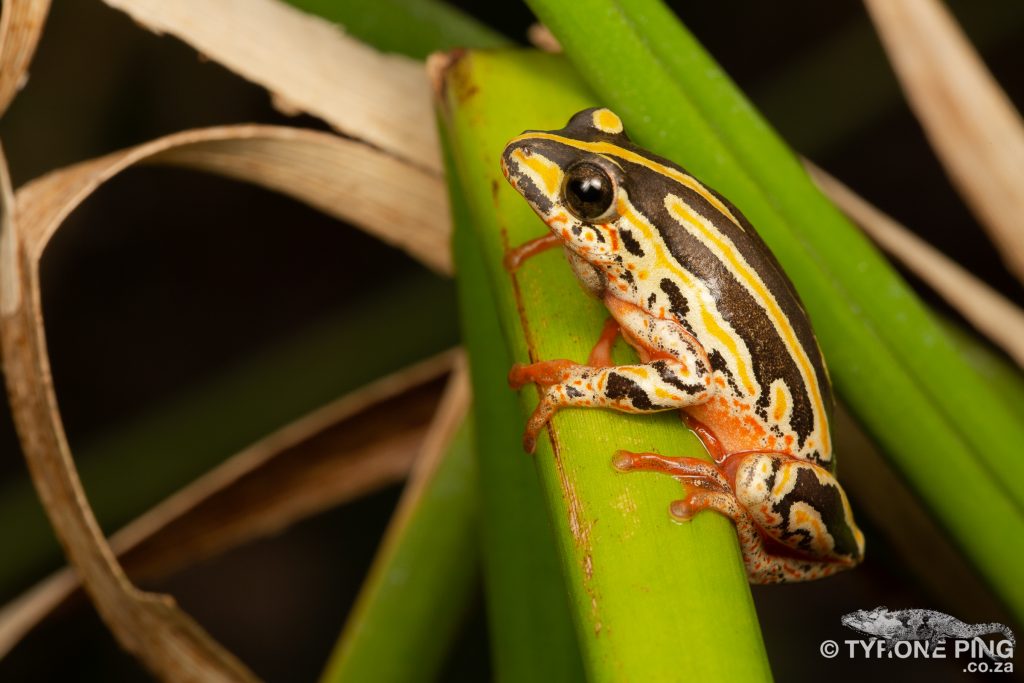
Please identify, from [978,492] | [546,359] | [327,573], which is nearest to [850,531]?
[978,492]

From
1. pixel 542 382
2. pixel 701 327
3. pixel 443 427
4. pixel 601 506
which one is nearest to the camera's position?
pixel 601 506

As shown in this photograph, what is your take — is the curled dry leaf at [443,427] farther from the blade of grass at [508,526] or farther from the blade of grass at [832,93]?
the blade of grass at [832,93]

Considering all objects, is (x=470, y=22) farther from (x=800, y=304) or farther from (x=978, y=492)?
(x=978, y=492)

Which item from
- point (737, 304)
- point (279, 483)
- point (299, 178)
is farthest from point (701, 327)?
point (279, 483)

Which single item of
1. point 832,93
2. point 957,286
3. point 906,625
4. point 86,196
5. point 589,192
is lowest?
point 906,625

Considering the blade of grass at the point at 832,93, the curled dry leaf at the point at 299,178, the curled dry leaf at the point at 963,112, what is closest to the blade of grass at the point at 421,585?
the curled dry leaf at the point at 299,178

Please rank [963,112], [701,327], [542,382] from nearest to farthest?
[542,382]
[701,327]
[963,112]

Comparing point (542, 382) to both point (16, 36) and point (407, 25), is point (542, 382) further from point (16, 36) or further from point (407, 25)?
point (16, 36)
